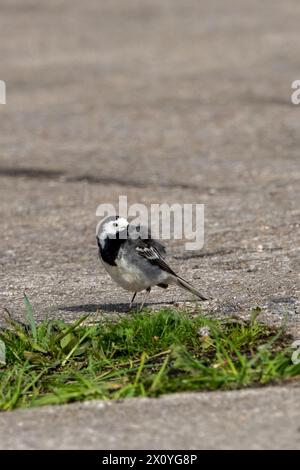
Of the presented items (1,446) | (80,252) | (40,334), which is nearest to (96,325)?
(40,334)

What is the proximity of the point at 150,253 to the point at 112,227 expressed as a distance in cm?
33

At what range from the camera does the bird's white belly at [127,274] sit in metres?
7.25

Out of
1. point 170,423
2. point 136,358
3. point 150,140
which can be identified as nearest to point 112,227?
point 136,358

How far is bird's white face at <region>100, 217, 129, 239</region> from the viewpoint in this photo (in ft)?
24.1

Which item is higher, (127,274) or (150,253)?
(150,253)

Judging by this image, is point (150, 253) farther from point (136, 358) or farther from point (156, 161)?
point (156, 161)

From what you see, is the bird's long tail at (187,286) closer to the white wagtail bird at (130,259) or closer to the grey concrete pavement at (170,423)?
the white wagtail bird at (130,259)

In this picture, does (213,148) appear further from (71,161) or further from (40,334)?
(40,334)

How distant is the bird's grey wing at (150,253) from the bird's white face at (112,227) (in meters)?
0.16

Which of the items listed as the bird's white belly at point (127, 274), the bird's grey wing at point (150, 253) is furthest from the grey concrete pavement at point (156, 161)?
the bird's grey wing at point (150, 253)

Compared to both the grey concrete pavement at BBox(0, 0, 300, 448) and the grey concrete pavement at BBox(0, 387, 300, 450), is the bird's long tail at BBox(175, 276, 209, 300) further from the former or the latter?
the grey concrete pavement at BBox(0, 387, 300, 450)

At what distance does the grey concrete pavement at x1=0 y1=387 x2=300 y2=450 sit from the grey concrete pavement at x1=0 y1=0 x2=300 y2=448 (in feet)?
0.04

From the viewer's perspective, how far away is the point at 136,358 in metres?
6.46

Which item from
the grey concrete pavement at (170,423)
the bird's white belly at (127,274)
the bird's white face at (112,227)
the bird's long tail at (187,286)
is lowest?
the grey concrete pavement at (170,423)
